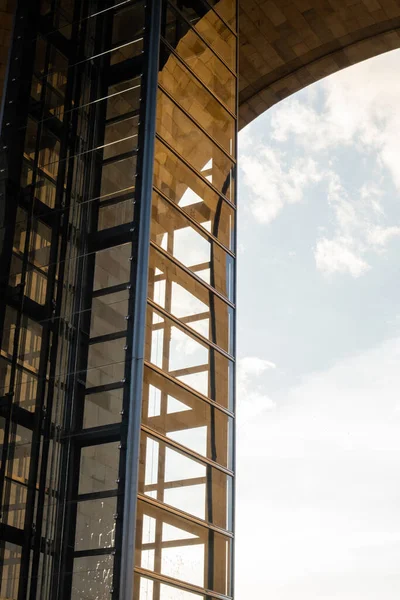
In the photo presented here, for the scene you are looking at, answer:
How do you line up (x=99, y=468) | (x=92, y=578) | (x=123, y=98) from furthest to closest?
(x=123, y=98)
(x=99, y=468)
(x=92, y=578)

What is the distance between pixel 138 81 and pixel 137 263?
4.24 metres

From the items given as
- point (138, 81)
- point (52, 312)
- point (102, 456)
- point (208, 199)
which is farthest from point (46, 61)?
point (102, 456)

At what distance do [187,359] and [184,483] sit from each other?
2473mm

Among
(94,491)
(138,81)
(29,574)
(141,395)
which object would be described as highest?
(138,81)

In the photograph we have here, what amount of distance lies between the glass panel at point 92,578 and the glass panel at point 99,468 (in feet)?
3.75

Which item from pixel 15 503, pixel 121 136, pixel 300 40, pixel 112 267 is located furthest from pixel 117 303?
pixel 300 40

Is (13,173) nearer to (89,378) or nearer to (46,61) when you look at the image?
(46,61)

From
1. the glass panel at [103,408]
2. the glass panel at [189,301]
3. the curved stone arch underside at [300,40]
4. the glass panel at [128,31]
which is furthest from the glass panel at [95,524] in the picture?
the curved stone arch underside at [300,40]

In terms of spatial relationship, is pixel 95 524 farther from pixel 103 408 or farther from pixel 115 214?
pixel 115 214

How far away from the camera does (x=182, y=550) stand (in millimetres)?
16438

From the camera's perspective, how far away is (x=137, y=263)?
663 inches

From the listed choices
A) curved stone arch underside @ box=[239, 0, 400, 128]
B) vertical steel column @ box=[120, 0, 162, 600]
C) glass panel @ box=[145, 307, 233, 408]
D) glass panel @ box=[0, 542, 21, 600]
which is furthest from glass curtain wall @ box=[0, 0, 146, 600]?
curved stone arch underside @ box=[239, 0, 400, 128]

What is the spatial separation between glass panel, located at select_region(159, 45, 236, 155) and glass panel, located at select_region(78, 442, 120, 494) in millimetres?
7936

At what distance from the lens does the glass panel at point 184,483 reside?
16.1 metres
